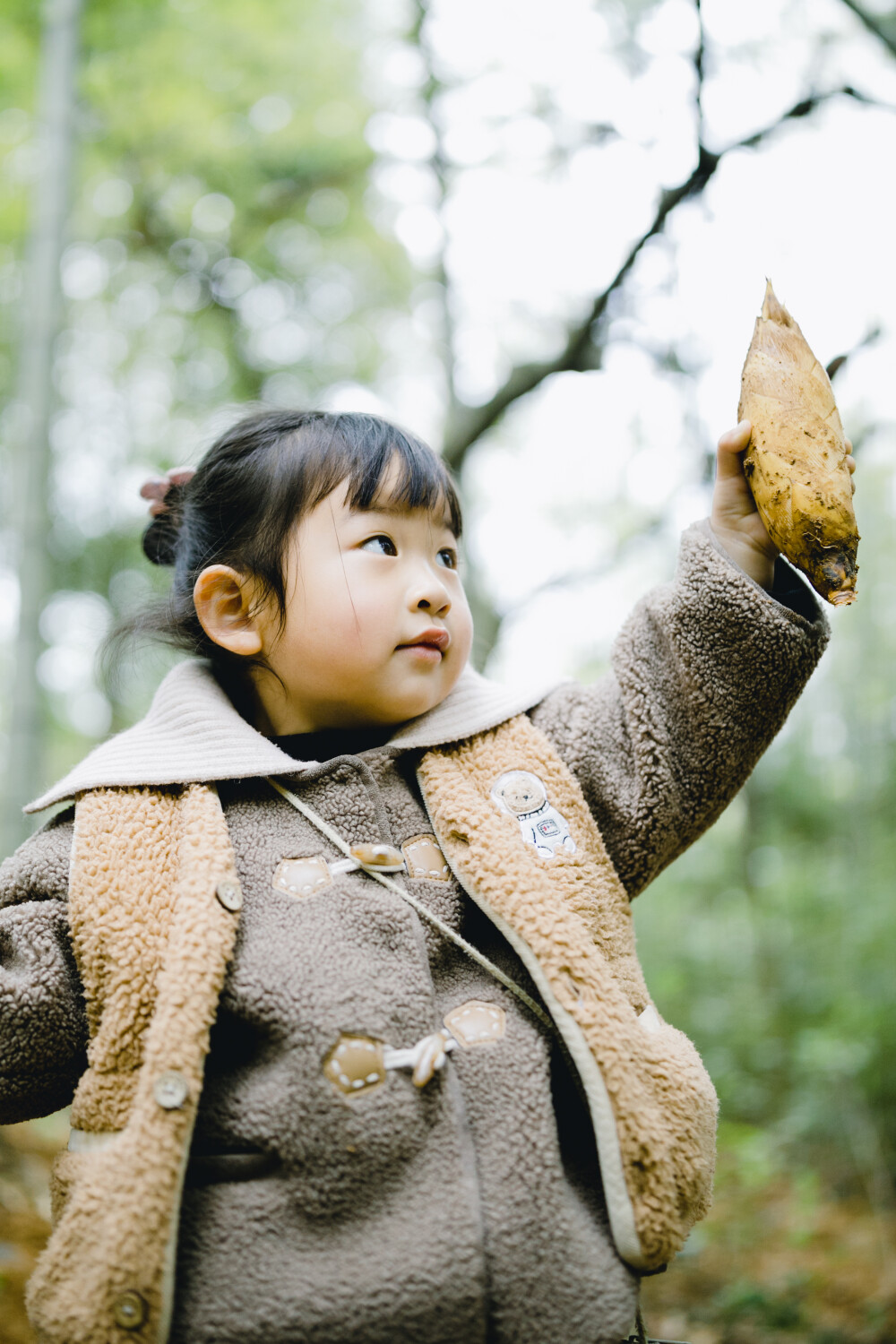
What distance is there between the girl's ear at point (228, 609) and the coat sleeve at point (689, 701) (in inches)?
18.3

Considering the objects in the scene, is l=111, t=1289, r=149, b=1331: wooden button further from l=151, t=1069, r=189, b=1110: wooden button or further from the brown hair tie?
the brown hair tie

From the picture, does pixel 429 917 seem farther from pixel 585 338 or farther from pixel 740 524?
pixel 585 338

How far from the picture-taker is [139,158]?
17.0 feet

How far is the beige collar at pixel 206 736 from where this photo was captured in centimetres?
120

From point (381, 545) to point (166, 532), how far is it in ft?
1.64

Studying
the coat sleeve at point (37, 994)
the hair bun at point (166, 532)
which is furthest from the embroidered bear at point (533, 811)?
the hair bun at point (166, 532)

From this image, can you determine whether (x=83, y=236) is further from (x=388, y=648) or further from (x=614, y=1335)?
(x=614, y=1335)

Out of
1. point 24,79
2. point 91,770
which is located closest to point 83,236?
point 24,79

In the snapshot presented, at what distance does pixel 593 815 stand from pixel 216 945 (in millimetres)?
503

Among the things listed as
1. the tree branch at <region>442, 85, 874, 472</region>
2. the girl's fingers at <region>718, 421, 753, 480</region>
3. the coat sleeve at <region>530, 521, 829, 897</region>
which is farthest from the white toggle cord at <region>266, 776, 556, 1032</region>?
the tree branch at <region>442, 85, 874, 472</region>

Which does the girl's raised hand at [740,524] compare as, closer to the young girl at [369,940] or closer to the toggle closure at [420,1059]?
the young girl at [369,940]

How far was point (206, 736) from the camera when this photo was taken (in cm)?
125

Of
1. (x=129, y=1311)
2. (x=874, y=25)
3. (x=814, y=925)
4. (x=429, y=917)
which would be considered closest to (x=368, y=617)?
(x=429, y=917)

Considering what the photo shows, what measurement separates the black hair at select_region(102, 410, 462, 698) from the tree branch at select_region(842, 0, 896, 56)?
1.86 m
